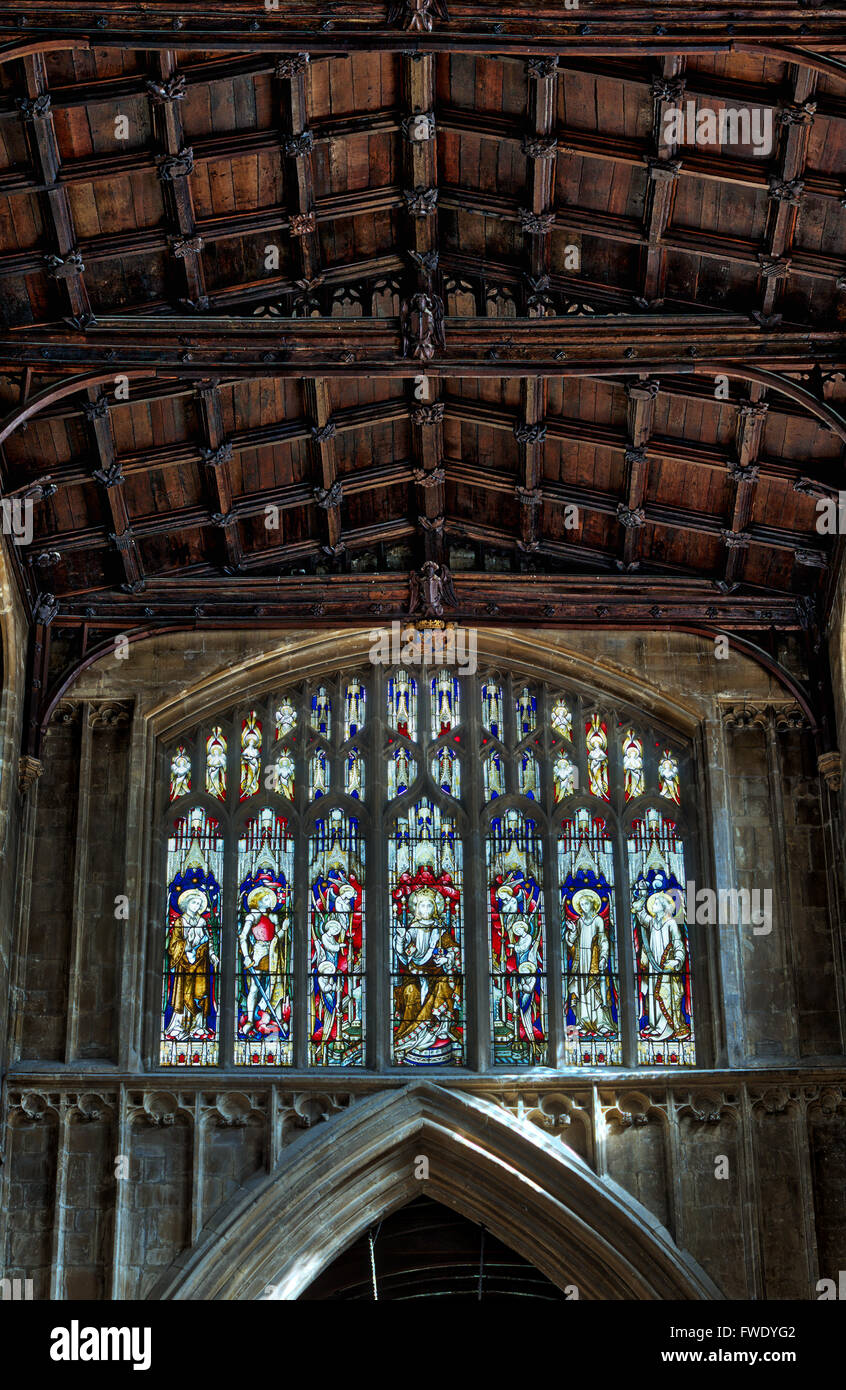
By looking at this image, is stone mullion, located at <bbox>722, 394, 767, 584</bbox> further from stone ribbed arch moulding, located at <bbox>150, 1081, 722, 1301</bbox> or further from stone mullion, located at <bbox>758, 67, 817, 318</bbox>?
stone ribbed arch moulding, located at <bbox>150, 1081, 722, 1301</bbox>

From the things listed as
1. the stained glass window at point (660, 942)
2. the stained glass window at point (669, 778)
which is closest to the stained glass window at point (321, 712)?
the stained glass window at point (660, 942)

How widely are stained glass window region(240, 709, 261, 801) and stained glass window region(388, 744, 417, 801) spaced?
3.98ft

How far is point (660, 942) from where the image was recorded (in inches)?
772

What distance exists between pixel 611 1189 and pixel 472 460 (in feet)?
21.1

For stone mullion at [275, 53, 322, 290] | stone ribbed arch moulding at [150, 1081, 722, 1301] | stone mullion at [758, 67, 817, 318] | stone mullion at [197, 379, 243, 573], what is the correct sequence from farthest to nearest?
stone ribbed arch moulding at [150, 1081, 722, 1301] < stone mullion at [197, 379, 243, 573] < stone mullion at [275, 53, 322, 290] < stone mullion at [758, 67, 817, 318]

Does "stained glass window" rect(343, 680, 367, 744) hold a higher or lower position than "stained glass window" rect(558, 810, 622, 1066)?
higher

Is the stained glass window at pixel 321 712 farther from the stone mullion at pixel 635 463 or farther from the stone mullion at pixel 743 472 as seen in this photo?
the stone mullion at pixel 743 472

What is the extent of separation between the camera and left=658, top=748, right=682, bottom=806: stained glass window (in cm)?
2020

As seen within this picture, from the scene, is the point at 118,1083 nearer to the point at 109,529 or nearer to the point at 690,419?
the point at 109,529

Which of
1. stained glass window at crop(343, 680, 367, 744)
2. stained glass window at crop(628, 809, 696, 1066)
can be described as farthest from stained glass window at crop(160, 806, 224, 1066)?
stained glass window at crop(628, 809, 696, 1066)

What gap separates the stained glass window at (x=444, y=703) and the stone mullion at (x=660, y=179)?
4.87 m

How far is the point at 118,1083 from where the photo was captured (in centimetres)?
1852
